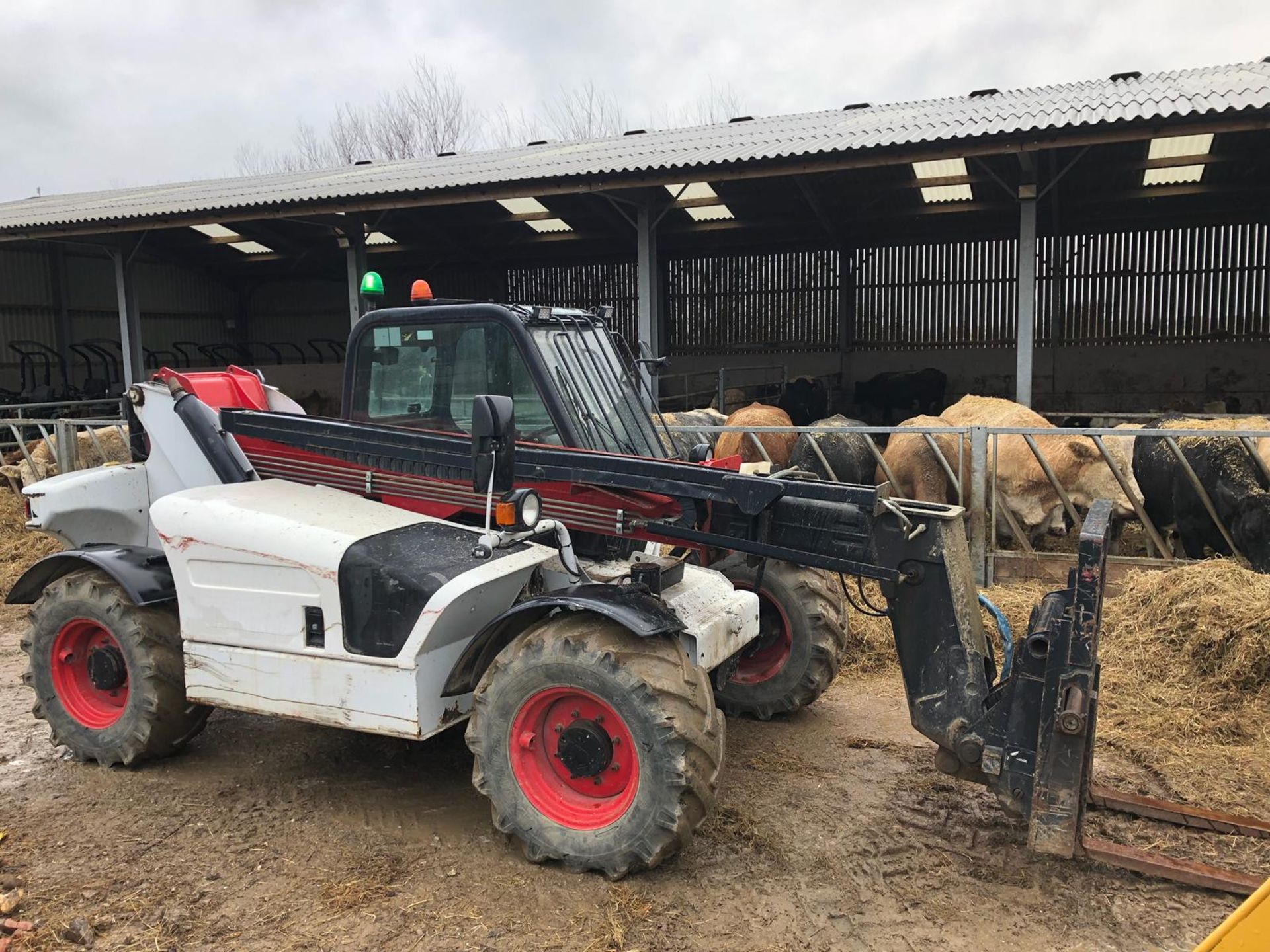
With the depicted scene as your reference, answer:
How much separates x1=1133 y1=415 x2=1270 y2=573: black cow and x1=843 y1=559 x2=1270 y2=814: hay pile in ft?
2.92

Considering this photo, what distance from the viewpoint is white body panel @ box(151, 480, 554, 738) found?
393 centimetres

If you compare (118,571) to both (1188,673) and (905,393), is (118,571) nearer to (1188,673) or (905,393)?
(1188,673)

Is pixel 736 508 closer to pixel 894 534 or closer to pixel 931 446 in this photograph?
pixel 894 534

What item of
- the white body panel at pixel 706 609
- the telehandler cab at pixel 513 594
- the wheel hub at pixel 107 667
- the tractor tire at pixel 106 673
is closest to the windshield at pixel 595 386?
the telehandler cab at pixel 513 594

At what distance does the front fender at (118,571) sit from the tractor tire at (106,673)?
0.28 feet

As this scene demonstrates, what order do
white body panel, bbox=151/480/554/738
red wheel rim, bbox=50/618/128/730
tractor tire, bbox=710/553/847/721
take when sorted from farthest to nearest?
tractor tire, bbox=710/553/847/721
red wheel rim, bbox=50/618/128/730
white body panel, bbox=151/480/554/738

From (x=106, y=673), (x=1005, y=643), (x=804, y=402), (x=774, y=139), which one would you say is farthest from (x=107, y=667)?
(x=804, y=402)

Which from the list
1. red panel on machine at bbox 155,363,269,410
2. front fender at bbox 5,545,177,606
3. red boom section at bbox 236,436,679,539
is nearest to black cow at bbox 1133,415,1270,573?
red boom section at bbox 236,436,679,539

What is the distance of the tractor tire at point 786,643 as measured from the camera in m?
5.31

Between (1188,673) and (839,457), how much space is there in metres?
4.39

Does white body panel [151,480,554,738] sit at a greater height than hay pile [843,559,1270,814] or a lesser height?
greater

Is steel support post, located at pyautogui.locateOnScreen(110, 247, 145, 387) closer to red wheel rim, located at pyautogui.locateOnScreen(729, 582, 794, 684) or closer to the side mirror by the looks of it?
red wheel rim, located at pyautogui.locateOnScreen(729, 582, 794, 684)

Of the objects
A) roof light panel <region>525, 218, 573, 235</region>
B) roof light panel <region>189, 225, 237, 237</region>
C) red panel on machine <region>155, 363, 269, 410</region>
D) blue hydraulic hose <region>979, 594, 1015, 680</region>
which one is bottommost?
blue hydraulic hose <region>979, 594, 1015, 680</region>

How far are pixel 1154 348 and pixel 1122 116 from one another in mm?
9464
